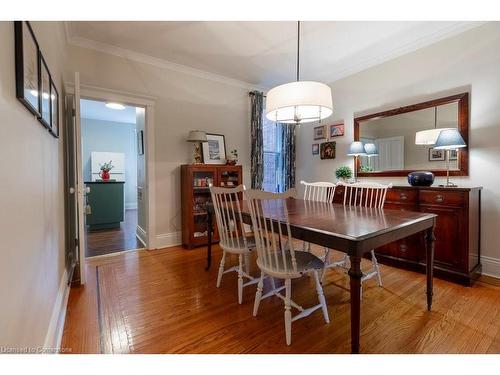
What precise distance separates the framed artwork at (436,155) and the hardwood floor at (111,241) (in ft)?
12.8

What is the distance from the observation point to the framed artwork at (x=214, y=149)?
3863mm

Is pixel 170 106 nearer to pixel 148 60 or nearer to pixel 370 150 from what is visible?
pixel 148 60

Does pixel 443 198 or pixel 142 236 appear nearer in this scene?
pixel 443 198

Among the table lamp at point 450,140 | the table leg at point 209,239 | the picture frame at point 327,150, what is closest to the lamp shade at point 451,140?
the table lamp at point 450,140

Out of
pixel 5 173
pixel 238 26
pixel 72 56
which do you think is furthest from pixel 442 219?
pixel 72 56

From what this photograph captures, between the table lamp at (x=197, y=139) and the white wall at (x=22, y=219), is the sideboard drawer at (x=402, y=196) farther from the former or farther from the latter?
the white wall at (x=22, y=219)

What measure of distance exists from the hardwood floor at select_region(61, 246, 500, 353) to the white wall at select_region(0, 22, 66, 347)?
0.48 meters

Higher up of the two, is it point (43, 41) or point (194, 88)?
point (194, 88)

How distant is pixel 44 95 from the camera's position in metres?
1.47

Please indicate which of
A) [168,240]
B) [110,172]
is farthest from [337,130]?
[110,172]

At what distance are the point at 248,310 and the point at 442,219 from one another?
2096 mm

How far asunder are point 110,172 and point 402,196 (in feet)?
22.9

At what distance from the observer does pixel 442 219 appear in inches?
98.4
